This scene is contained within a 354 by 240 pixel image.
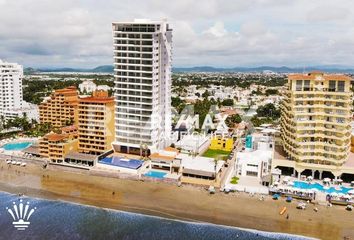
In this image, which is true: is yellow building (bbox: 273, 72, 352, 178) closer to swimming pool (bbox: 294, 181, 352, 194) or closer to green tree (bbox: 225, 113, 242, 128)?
swimming pool (bbox: 294, 181, 352, 194)

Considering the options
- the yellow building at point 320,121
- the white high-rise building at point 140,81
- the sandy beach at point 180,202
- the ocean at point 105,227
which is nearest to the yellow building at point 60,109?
the white high-rise building at point 140,81

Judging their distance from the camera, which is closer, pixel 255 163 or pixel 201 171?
pixel 201 171

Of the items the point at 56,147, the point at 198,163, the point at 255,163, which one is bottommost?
the point at 198,163

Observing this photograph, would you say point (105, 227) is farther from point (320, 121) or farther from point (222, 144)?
point (222, 144)

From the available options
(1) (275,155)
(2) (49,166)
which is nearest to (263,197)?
(1) (275,155)

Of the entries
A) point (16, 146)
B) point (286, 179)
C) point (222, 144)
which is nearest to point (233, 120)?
point (222, 144)

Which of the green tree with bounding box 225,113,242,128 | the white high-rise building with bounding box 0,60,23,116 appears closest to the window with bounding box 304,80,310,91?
the green tree with bounding box 225,113,242,128

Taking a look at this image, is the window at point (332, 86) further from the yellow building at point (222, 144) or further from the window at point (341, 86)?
the yellow building at point (222, 144)

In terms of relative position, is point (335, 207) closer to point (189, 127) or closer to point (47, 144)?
point (189, 127)
